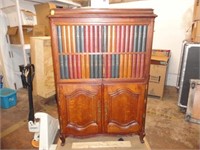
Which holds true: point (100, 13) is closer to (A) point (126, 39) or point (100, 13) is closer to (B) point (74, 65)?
(A) point (126, 39)

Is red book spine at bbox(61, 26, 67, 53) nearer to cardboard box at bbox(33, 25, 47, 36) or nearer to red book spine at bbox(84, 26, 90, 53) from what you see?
red book spine at bbox(84, 26, 90, 53)

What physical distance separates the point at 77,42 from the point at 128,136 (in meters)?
1.33

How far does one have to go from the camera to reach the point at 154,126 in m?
2.24

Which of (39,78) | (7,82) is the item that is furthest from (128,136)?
(7,82)

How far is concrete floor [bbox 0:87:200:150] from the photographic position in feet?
6.26

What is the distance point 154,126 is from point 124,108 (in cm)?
82

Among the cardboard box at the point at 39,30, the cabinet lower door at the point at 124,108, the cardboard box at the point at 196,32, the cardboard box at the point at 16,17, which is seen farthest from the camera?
the cardboard box at the point at 39,30

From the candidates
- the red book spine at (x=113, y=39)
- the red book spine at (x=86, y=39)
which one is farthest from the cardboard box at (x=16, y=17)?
the red book spine at (x=113, y=39)

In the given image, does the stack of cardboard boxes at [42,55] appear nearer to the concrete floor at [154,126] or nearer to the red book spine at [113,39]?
the concrete floor at [154,126]

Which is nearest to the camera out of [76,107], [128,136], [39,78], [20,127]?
[76,107]

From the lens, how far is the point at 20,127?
222 centimetres

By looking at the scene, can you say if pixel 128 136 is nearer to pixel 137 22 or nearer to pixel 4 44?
pixel 137 22

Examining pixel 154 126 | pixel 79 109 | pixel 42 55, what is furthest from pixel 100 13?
pixel 154 126

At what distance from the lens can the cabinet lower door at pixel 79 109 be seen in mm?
1608
